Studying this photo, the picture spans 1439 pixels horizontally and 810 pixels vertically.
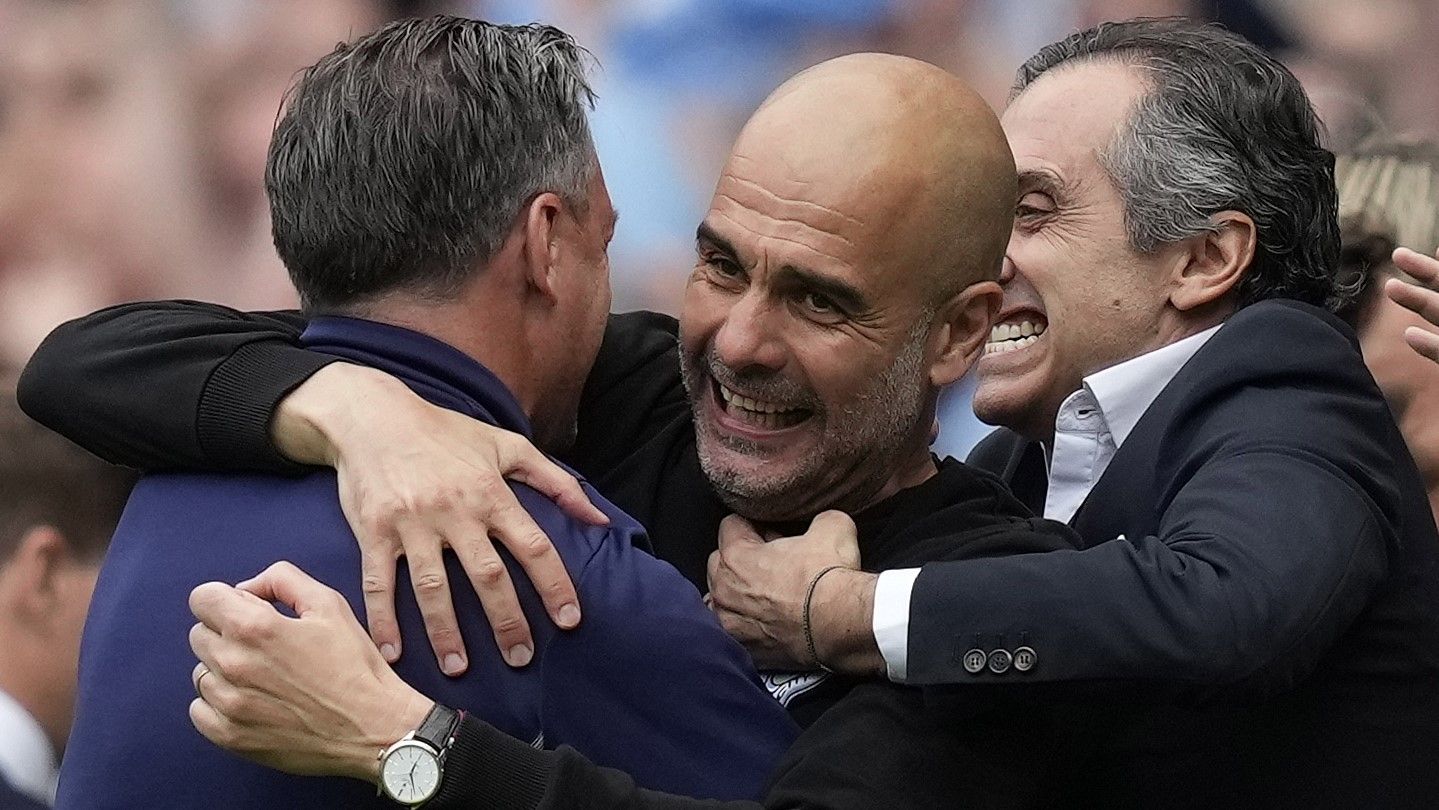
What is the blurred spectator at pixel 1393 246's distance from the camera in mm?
3965

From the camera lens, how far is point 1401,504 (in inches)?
111

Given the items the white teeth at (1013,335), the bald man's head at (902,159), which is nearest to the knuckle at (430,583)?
the bald man's head at (902,159)

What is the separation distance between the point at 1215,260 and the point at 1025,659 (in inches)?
47.8

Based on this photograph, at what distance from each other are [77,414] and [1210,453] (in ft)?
4.84

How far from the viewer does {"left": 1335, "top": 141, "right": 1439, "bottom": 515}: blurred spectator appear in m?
3.96

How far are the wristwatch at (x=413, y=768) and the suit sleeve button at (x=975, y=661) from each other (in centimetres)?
62

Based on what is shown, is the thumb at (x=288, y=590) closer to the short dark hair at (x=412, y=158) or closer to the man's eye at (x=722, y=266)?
the short dark hair at (x=412, y=158)

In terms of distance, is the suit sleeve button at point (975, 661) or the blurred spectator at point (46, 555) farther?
the blurred spectator at point (46, 555)

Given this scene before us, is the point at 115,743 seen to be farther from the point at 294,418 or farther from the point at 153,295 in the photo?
the point at 153,295

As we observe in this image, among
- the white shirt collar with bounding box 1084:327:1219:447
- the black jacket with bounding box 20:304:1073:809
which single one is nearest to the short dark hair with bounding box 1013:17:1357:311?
the white shirt collar with bounding box 1084:327:1219:447

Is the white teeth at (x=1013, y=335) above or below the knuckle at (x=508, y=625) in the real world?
below

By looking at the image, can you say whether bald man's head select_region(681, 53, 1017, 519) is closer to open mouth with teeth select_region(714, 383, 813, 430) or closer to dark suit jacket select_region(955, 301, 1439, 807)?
open mouth with teeth select_region(714, 383, 813, 430)

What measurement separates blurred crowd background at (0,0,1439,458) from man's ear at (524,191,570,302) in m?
2.00

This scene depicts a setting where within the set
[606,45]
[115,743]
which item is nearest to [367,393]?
[115,743]
